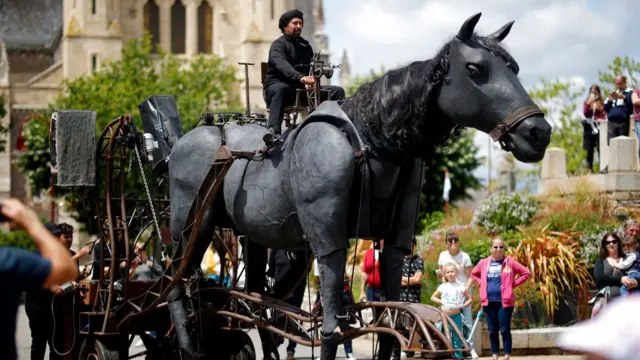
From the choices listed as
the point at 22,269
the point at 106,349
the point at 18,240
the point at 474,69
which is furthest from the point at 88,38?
the point at 22,269

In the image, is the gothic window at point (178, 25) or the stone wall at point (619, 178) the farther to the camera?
the gothic window at point (178, 25)

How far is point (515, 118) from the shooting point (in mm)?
7863

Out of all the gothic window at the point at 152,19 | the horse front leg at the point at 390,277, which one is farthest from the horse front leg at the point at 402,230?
the gothic window at the point at 152,19

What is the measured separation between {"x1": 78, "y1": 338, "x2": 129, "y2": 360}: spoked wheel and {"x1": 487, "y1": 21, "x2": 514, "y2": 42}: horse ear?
15.3 feet

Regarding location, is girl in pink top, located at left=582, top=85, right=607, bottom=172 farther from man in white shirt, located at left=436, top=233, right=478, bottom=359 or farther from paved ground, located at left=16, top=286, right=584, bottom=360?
man in white shirt, located at left=436, top=233, right=478, bottom=359

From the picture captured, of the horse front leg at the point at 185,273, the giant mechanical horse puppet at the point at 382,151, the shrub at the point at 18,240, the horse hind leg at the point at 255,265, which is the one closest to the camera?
the giant mechanical horse puppet at the point at 382,151

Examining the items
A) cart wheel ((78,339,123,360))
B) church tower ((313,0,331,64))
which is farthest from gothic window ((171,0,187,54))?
cart wheel ((78,339,123,360))

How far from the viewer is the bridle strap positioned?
7.84 m

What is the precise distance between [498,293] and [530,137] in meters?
6.95

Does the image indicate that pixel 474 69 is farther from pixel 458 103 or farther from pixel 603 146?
pixel 603 146

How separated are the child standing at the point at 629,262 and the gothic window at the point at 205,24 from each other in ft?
264

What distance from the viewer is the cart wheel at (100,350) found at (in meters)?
10.8

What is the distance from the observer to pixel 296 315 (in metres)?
8.86

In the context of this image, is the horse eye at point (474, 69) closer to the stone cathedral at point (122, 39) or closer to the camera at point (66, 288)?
the camera at point (66, 288)
